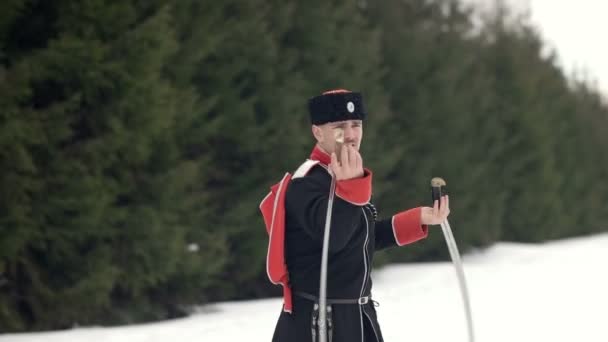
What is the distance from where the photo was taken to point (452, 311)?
31.3ft

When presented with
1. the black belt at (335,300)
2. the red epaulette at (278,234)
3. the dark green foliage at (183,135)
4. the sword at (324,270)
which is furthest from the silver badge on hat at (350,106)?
the dark green foliage at (183,135)

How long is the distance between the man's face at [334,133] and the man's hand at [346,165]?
0.25 meters

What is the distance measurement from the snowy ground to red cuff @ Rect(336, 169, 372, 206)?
14.7ft

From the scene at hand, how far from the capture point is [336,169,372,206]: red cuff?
10.4 feet

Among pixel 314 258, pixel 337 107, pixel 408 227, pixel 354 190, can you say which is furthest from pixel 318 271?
pixel 337 107

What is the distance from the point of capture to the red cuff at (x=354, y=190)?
3180 mm

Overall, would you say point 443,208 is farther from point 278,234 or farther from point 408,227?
point 278,234

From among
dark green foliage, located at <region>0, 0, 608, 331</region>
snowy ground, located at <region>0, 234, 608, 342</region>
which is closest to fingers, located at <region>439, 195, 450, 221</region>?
snowy ground, located at <region>0, 234, 608, 342</region>

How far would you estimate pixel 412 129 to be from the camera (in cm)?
1400

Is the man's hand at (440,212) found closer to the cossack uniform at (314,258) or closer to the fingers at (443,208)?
the fingers at (443,208)

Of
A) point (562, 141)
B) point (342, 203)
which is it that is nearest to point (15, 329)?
point (342, 203)

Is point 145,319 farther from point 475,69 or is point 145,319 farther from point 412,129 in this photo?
point 475,69

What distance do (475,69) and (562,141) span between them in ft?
18.9

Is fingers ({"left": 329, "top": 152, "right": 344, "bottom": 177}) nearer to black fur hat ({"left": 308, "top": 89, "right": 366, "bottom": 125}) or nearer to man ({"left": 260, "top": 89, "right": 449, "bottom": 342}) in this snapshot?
man ({"left": 260, "top": 89, "right": 449, "bottom": 342})
